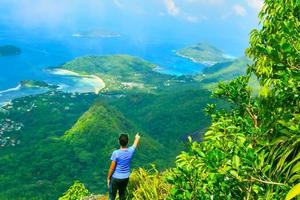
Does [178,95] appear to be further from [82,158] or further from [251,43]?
[251,43]

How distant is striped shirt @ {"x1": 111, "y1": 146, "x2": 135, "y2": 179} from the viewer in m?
7.80

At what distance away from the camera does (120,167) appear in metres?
7.94

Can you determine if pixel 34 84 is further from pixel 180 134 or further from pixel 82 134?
pixel 180 134

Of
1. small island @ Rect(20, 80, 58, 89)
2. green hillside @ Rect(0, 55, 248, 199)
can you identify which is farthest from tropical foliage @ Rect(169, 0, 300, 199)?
small island @ Rect(20, 80, 58, 89)

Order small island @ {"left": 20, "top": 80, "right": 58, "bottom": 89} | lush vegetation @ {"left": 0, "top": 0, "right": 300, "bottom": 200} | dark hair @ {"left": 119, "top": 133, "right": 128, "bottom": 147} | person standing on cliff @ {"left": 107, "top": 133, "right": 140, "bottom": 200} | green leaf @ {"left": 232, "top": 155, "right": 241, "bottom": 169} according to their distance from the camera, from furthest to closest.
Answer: small island @ {"left": 20, "top": 80, "right": 58, "bottom": 89} < person standing on cliff @ {"left": 107, "top": 133, "right": 140, "bottom": 200} < dark hair @ {"left": 119, "top": 133, "right": 128, "bottom": 147} < lush vegetation @ {"left": 0, "top": 0, "right": 300, "bottom": 200} < green leaf @ {"left": 232, "top": 155, "right": 241, "bottom": 169}

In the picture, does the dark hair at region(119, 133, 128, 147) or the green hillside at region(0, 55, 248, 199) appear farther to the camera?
the green hillside at region(0, 55, 248, 199)

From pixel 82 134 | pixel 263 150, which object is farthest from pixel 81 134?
pixel 263 150

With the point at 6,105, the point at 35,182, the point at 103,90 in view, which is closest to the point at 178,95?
the point at 103,90

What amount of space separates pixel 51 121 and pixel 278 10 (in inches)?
5020

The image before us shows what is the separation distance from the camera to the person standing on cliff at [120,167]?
778cm

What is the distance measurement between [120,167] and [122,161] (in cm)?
14

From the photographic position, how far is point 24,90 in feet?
536

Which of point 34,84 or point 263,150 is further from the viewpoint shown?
point 34,84

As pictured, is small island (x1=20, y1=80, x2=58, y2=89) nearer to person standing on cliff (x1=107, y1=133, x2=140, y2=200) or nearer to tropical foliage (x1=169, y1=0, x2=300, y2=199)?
person standing on cliff (x1=107, y1=133, x2=140, y2=200)
